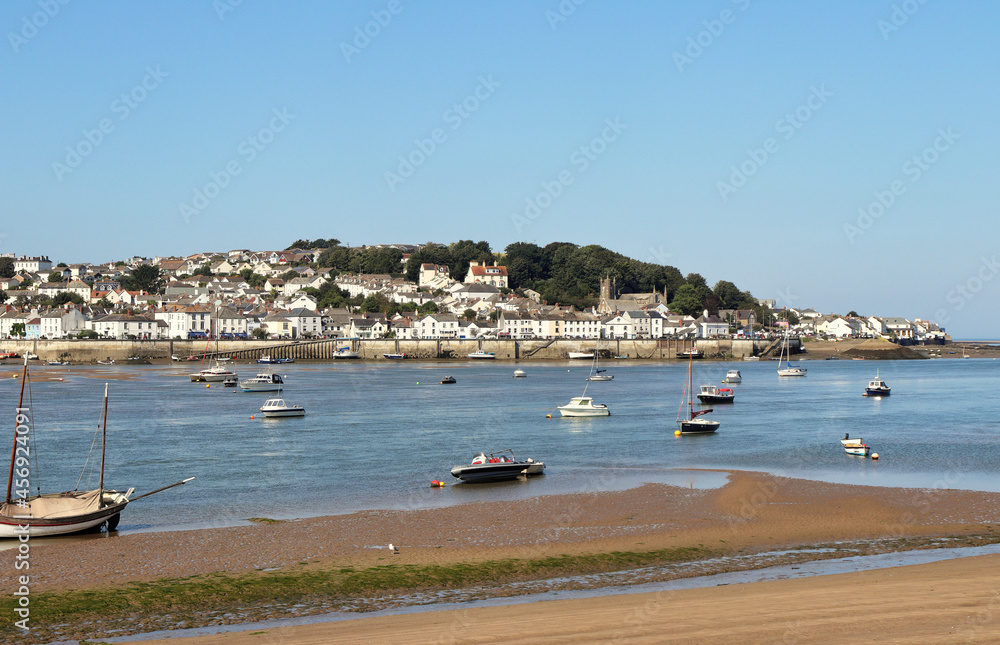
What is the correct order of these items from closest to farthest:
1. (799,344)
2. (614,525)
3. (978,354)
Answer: (614,525)
(799,344)
(978,354)

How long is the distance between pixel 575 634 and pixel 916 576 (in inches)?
249

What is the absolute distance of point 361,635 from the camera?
11453 mm

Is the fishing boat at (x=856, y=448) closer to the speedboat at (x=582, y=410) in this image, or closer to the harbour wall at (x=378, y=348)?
the speedboat at (x=582, y=410)

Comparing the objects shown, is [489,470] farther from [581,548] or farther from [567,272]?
[567,272]

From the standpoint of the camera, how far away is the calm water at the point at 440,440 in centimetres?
2309

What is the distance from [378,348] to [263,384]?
47277 mm

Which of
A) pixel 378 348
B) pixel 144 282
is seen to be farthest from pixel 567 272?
pixel 144 282

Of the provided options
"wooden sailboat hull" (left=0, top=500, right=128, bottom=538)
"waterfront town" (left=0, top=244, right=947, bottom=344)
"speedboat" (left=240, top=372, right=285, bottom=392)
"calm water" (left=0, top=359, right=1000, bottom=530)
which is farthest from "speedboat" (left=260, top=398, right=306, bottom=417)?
"waterfront town" (left=0, top=244, right=947, bottom=344)

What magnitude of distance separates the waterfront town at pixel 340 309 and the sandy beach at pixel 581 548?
259 ft

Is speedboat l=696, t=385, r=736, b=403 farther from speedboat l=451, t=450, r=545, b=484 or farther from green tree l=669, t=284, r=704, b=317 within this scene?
green tree l=669, t=284, r=704, b=317

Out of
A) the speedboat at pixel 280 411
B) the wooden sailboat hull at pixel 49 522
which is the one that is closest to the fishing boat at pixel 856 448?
the wooden sailboat hull at pixel 49 522

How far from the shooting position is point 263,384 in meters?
59.3

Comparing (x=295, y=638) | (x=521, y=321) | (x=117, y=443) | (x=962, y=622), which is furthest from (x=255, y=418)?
(x=521, y=321)

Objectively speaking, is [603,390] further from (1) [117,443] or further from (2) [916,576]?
(2) [916,576]
